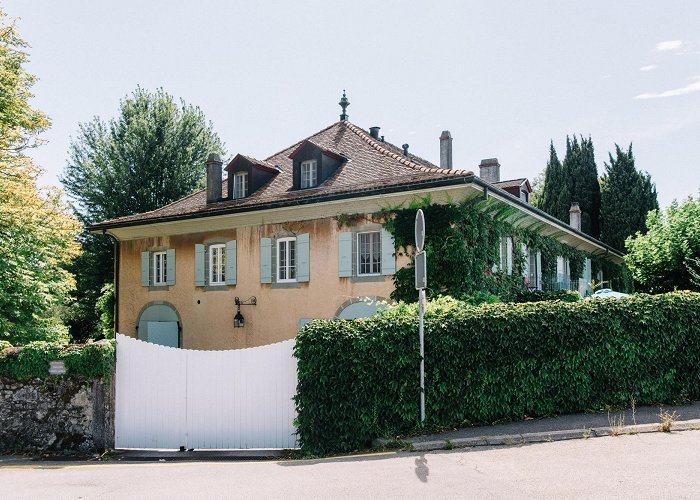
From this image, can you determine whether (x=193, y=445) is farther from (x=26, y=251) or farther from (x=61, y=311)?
(x=61, y=311)

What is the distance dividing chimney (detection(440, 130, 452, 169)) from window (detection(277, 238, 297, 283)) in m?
6.55

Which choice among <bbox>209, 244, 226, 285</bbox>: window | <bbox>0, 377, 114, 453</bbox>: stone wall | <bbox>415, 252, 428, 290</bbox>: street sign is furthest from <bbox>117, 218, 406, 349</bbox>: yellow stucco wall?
<bbox>0, 377, 114, 453</bbox>: stone wall

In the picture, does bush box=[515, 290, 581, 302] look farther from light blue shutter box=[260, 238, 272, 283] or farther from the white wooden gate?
the white wooden gate

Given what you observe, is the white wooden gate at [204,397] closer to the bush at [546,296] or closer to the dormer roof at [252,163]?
the bush at [546,296]

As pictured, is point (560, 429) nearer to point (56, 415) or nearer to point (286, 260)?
point (56, 415)

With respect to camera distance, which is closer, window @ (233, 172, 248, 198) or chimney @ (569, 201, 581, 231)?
window @ (233, 172, 248, 198)

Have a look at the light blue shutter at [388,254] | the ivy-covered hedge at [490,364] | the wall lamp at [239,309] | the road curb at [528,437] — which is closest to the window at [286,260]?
the wall lamp at [239,309]

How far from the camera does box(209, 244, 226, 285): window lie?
20.2 metres

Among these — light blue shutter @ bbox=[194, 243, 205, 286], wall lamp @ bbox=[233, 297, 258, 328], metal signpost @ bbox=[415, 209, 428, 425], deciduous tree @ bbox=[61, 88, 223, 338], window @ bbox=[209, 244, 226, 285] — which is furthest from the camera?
deciduous tree @ bbox=[61, 88, 223, 338]

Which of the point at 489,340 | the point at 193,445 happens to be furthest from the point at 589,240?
the point at 193,445

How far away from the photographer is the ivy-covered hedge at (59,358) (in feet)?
31.6

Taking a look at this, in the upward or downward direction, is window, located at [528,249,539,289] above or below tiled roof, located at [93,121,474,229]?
below

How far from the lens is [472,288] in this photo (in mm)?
15648

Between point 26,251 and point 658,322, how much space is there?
1720 cm
